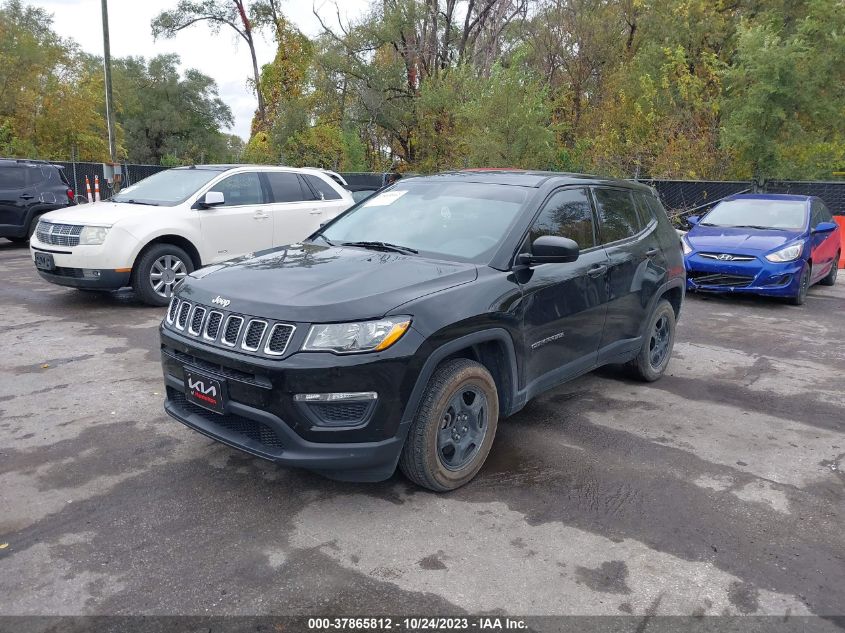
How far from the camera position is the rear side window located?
1307 cm

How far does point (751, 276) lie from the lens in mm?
9477

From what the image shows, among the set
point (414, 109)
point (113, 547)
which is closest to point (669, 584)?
point (113, 547)

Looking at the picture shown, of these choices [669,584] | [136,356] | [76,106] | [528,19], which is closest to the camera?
[669,584]

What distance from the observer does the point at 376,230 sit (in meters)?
4.62

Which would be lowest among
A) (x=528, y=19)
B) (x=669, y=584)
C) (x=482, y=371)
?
(x=669, y=584)

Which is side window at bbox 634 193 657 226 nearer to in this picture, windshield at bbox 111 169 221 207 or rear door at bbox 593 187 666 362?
rear door at bbox 593 187 666 362

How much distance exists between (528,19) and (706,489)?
28169 mm

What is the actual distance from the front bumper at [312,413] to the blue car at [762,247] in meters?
7.58

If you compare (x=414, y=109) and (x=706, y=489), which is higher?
(x=414, y=109)

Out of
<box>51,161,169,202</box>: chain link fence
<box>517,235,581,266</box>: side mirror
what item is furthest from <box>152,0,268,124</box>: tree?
<box>517,235,581,266</box>: side mirror

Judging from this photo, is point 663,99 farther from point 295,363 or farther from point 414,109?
point 295,363

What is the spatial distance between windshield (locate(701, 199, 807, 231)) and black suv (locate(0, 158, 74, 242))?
1219cm

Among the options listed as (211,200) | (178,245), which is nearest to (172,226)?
(178,245)

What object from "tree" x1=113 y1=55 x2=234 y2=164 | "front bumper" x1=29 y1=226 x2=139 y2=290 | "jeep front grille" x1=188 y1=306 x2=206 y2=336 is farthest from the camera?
"tree" x1=113 y1=55 x2=234 y2=164
